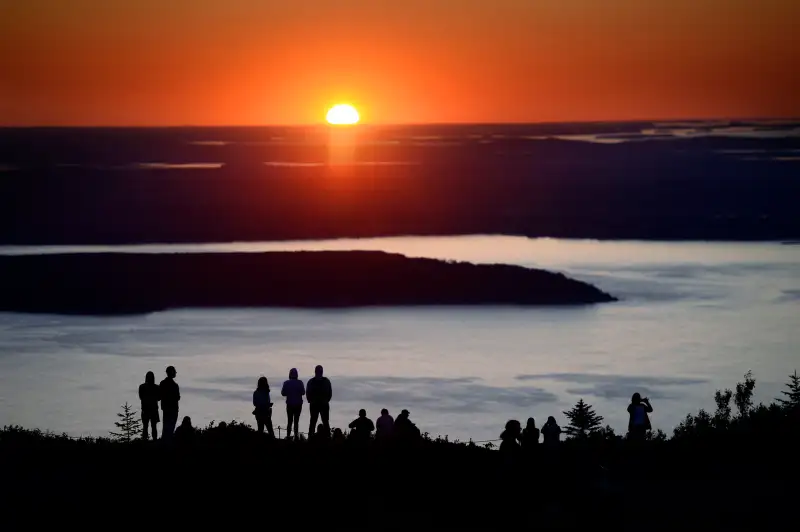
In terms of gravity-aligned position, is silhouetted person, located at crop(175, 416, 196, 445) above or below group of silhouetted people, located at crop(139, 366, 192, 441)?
below

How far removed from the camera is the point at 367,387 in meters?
43.6

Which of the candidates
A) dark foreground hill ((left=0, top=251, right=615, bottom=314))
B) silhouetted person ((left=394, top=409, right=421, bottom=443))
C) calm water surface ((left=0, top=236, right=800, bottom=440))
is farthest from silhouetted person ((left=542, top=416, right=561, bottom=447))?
dark foreground hill ((left=0, top=251, right=615, bottom=314))

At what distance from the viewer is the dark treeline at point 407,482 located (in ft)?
68.6

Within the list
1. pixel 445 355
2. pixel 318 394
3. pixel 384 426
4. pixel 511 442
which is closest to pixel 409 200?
pixel 445 355

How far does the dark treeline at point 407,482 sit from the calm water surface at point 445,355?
41.7ft

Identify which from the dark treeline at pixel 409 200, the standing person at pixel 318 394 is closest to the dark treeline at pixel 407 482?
the standing person at pixel 318 394

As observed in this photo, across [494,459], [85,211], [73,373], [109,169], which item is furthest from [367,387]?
[109,169]

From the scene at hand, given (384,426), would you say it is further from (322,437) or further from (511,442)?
(511,442)

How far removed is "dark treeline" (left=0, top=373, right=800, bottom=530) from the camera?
823 inches

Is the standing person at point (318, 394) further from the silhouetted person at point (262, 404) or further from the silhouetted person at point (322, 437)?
the silhouetted person at point (262, 404)

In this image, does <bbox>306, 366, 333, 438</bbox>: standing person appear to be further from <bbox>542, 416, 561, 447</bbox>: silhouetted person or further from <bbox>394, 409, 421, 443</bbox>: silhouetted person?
<bbox>542, 416, 561, 447</bbox>: silhouetted person

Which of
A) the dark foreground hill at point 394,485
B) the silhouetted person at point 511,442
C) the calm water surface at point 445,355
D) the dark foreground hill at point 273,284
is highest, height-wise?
the dark foreground hill at point 273,284

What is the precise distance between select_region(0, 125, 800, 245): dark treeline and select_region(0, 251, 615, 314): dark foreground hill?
16408 mm

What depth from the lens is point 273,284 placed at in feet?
214
